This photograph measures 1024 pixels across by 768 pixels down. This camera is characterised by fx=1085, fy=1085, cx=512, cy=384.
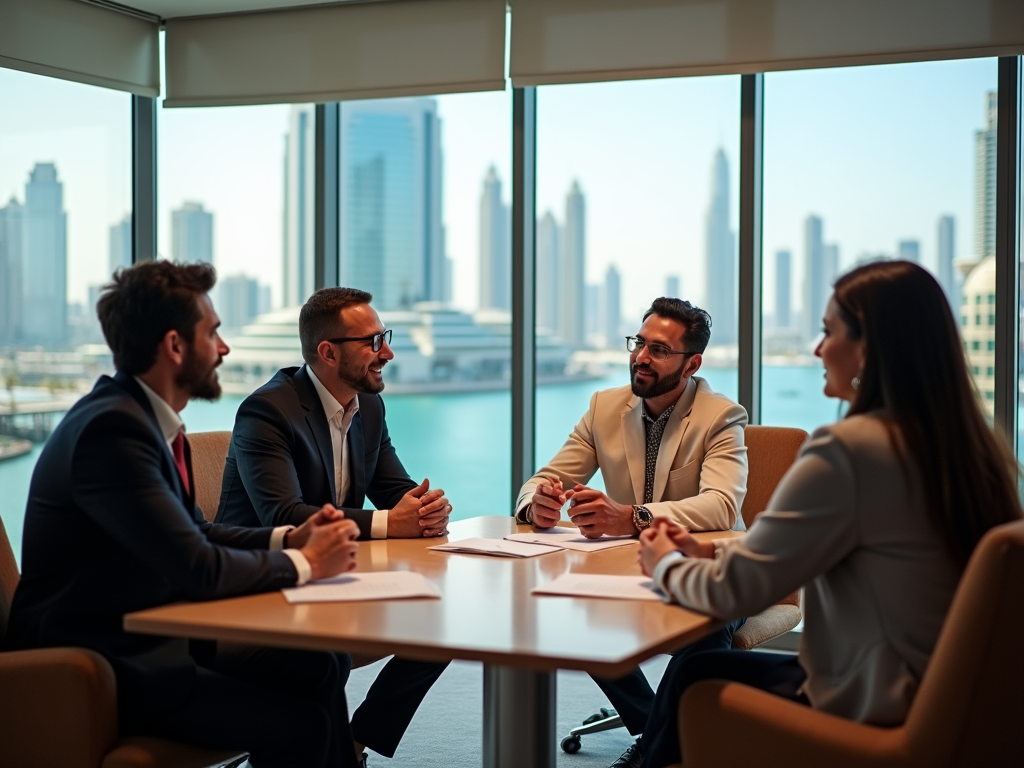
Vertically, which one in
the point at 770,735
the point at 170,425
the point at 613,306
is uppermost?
the point at 613,306

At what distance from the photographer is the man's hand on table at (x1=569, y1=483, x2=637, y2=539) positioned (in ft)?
9.30

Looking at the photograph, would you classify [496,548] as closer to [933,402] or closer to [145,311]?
[145,311]

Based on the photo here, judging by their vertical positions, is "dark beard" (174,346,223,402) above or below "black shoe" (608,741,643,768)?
above

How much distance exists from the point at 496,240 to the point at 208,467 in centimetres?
218

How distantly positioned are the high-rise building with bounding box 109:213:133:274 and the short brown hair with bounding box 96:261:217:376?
10.6ft

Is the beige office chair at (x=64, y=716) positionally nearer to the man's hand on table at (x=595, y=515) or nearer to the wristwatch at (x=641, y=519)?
the man's hand on table at (x=595, y=515)

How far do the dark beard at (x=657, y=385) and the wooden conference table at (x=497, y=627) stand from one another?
0.90 meters

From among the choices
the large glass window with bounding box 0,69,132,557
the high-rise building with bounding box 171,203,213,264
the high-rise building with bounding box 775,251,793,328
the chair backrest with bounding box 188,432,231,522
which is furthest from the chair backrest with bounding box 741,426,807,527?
the high-rise building with bounding box 171,203,213,264

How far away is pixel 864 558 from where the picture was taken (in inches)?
75.1

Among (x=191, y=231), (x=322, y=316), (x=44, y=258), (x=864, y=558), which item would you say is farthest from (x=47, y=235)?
(x=864, y=558)

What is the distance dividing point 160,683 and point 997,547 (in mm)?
1560

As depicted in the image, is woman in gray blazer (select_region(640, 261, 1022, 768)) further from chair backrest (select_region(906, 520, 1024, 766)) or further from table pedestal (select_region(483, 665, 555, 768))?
table pedestal (select_region(483, 665, 555, 768))

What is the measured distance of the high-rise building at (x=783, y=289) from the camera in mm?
4637

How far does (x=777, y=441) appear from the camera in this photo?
11.4 feet
